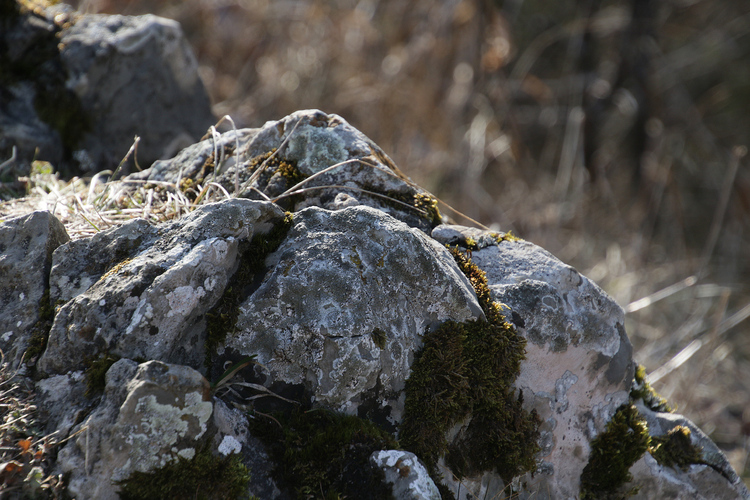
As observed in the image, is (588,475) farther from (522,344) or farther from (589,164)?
(589,164)

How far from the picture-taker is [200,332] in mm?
1651

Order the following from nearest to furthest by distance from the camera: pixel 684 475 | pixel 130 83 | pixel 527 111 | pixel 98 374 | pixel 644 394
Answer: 1. pixel 98 374
2. pixel 684 475
3. pixel 644 394
4. pixel 130 83
5. pixel 527 111

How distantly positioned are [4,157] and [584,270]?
502cm

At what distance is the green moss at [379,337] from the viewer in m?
1.65

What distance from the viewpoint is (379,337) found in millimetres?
1653

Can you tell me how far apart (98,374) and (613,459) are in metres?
1.75

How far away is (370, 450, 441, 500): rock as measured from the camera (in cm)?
149

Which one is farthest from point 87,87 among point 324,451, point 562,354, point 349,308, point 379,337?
point 562,354

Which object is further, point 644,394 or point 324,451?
point 644,394

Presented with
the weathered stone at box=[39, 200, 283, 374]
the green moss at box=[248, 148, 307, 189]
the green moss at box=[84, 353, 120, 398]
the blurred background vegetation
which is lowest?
the blurred background vegetation

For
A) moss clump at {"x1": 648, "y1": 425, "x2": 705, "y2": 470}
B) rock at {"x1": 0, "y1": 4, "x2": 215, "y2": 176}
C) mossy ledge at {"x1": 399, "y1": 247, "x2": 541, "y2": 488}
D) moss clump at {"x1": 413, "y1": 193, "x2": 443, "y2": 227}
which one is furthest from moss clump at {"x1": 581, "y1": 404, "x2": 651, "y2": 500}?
rock at {"x1": 0, "y1": 4, "x2": 215, "y2": 176}

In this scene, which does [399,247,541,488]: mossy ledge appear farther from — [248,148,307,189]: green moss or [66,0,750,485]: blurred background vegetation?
[66,0,750,485]: blurred background vegetation

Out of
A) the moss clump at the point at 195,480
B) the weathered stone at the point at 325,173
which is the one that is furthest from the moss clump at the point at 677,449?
the moss clump at the point at 195,480

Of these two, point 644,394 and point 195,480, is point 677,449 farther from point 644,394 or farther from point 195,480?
point 195,480
